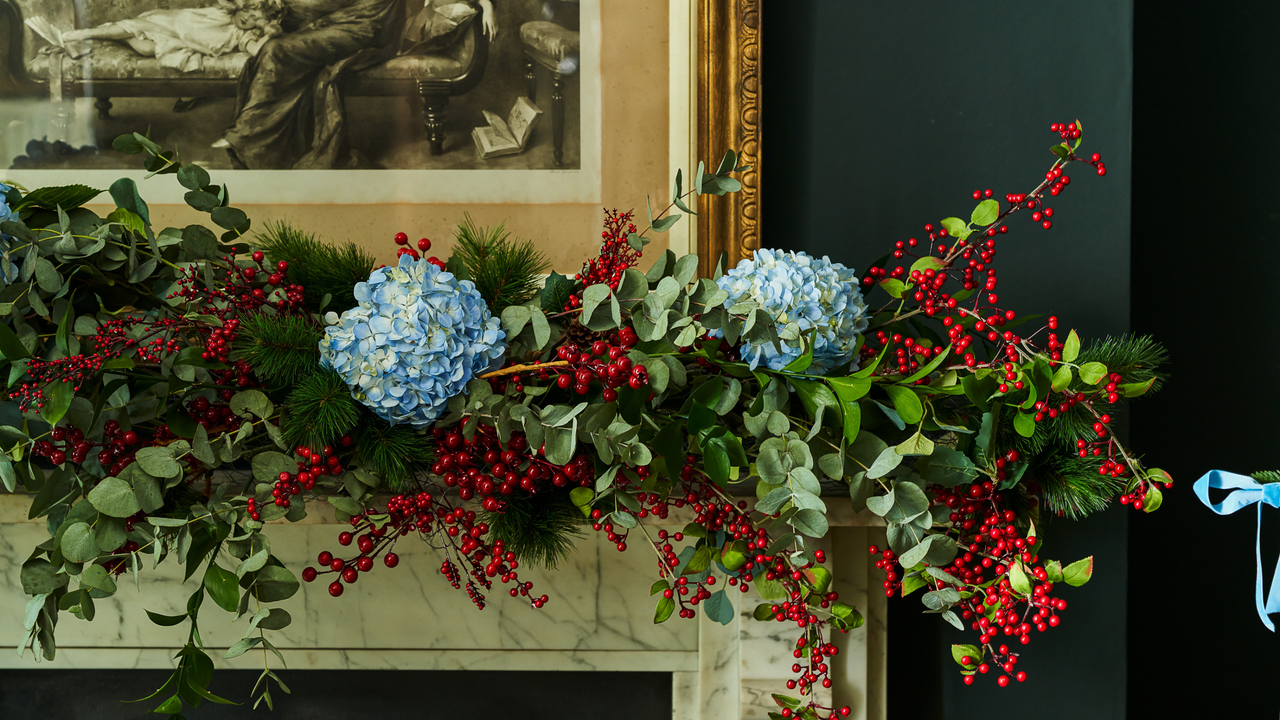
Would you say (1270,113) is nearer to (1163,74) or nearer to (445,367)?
(1163,74)

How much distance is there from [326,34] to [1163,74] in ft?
3.56

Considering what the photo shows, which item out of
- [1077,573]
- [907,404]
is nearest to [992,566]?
[1077,573]

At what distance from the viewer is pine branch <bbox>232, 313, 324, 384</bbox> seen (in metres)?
0.62

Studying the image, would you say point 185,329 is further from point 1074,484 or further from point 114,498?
point 1074,484

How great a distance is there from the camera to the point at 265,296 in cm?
68

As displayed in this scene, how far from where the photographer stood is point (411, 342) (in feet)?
→ 1.93

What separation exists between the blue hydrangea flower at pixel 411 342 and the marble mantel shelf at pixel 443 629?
37 centimetres

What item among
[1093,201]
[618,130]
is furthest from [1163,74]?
[618,130]

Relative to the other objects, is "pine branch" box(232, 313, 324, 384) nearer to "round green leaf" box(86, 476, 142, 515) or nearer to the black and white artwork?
"round green leaf" box(86, 476, 142, 515)

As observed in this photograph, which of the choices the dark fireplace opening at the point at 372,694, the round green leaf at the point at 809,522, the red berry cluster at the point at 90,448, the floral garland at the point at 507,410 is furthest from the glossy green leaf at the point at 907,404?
the red berry cluster at the point at 90,448

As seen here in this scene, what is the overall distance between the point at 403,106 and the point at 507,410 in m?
0.45

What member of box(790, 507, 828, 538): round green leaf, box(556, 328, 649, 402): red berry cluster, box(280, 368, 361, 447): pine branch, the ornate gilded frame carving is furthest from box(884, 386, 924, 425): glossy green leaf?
box(280, 368, 361, 447): pine branch

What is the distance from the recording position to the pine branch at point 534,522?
27.1 inches

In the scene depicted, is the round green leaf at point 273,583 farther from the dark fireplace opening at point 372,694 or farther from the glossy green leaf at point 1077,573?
the glossy green leaf at point 1077,573
